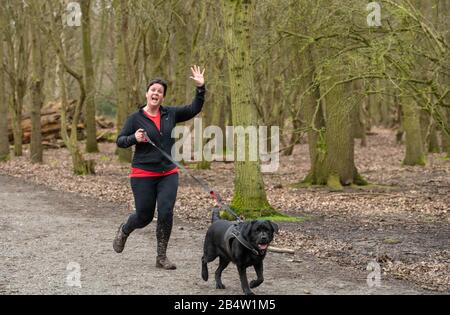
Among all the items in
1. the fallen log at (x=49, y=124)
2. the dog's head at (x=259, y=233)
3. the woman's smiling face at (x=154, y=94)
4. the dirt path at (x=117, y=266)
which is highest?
the fallen log at (x=49, y=124)

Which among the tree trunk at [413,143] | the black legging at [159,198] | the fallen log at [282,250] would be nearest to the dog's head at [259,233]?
the black legging at [159,198]

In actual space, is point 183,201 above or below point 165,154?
below

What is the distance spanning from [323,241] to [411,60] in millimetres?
4139

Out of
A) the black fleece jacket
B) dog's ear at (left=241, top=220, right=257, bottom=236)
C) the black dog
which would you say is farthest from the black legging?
dog's ear at (left=241, top=220, right=257, bottom=236)

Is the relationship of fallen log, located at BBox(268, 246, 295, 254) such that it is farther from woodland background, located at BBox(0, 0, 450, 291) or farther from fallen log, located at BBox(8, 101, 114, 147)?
fallen log, located at BBox(8, 101, 114, 147)

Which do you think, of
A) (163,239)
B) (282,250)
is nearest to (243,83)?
(282,250)

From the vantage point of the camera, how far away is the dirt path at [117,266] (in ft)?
22.7

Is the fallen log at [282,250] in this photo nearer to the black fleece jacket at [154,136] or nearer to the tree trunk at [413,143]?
the black fleece jacket at [154,136]

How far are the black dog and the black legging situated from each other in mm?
835

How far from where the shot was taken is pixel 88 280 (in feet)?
23.7

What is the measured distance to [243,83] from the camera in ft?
38.1

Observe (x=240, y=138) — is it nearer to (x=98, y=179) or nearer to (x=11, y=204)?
(x=11, y=204)
